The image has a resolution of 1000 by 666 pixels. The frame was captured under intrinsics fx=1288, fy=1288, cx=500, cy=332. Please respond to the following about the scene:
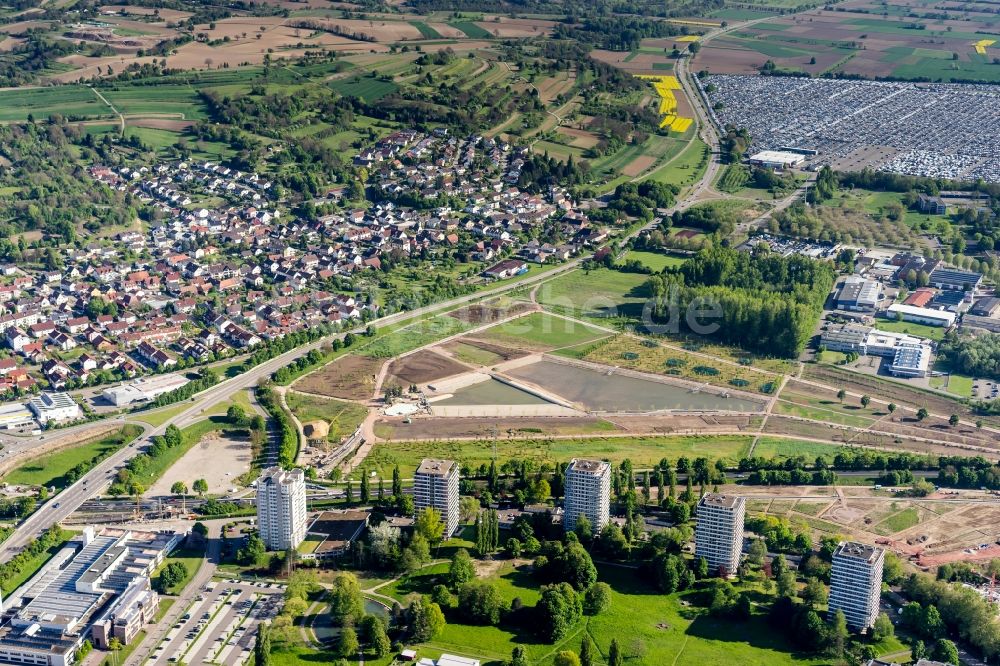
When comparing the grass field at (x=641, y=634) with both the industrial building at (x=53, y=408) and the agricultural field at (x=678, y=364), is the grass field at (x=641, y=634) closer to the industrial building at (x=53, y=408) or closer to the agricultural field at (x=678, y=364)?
the agricultural field at (x=678, y=364)

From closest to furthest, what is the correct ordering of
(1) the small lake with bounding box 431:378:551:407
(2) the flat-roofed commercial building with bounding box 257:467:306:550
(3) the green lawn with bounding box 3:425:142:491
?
1. (2) the flat-roofed commercial building with bounding box 257:467:306:550
2. (3) the green lawn with bounding box 3:425:142:491
3. (1) the small lake with bounding box 431:378:551:407

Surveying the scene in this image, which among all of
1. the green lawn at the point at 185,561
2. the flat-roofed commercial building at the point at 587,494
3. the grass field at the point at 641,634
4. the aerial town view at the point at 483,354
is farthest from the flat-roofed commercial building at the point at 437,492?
the green lawn at the point at 185,561

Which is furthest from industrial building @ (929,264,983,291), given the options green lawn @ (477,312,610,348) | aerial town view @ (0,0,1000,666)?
green lawn @ (477,312,610,348)

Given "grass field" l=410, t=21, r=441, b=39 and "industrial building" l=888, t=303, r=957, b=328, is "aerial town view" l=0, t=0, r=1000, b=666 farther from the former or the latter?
"grass field" l=410, t=21, r=441, b=39

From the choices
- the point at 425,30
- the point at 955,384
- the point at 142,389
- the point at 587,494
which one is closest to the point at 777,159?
the point at 955,384

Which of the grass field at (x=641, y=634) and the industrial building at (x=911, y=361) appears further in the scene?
the industrial building at (x=911, y=361)

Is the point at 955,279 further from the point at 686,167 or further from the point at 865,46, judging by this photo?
the point at 865,46

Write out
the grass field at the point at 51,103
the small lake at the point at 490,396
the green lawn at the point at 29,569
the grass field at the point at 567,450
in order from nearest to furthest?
the green lawn at the point at 29,569, the grass field at the point at 567,450, the small lake at the point at 490,396, the grass field at the point at 51,103
